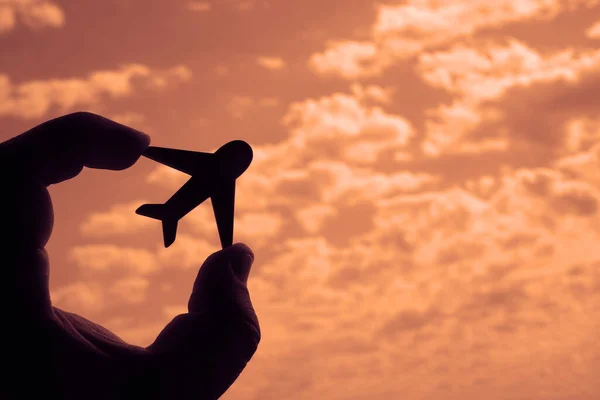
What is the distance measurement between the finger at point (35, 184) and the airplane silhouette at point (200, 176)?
14.2 ft

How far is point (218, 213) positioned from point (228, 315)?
3243 millimetres

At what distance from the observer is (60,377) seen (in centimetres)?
673

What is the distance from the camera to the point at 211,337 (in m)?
8.06

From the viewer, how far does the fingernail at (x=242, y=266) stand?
898 centimetres

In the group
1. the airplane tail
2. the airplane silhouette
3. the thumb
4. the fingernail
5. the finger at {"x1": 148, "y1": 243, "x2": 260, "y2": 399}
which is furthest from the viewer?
the airplane tail

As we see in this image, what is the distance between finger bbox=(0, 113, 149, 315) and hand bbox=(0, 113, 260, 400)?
1 centimetres

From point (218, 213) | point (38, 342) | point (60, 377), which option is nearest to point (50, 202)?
point (38, 342)

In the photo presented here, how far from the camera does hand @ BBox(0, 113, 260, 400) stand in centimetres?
652

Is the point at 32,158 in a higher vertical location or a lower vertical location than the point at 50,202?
higher

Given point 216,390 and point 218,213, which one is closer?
point 216,390

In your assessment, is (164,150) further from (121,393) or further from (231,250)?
(121,393)

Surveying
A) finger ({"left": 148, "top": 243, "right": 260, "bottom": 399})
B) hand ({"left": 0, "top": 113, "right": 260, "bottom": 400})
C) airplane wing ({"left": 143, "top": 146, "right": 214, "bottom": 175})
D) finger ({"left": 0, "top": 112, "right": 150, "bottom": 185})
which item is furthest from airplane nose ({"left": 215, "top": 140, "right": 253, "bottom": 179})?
finger ({"left": 0, "top": 112, "right": 150, "bottom": 185})

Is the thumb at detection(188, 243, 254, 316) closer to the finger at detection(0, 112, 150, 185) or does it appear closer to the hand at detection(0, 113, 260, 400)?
the hand at detection(0, 113, 260, 400)

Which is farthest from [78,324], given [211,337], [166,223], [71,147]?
[166,223]
